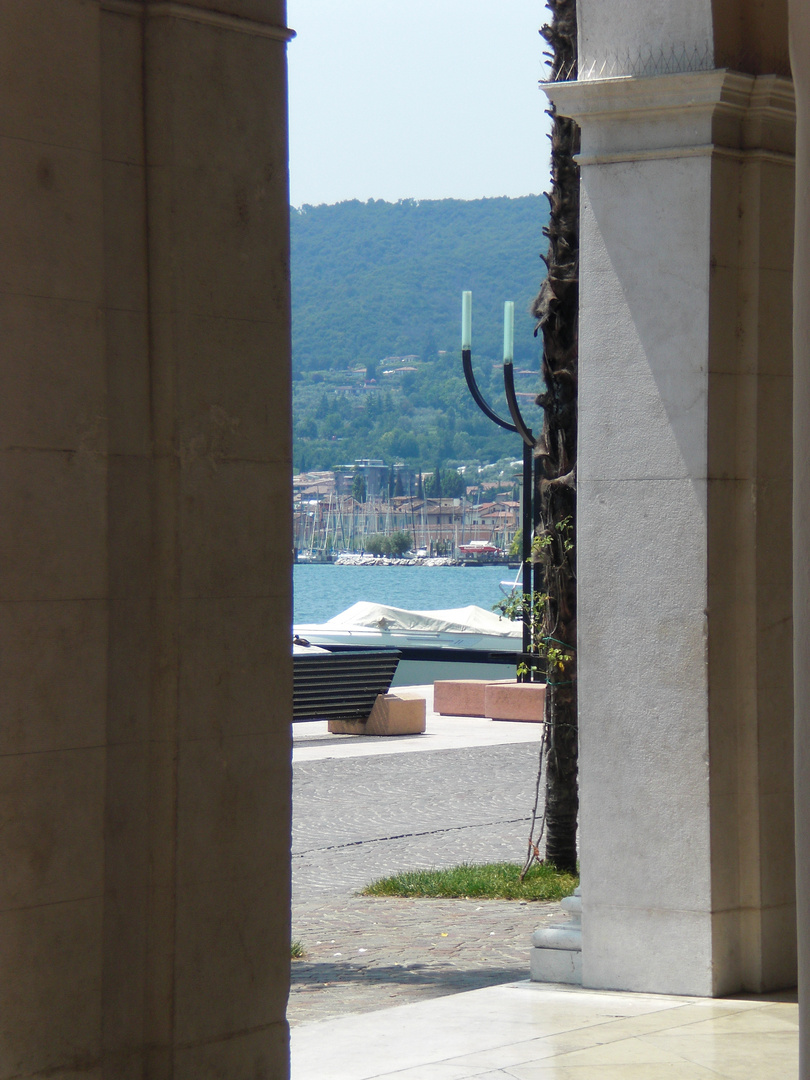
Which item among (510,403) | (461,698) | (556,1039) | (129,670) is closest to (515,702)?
(461,698)

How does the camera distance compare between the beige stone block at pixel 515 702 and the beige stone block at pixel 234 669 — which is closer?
the beige stone block at pixel 234 669

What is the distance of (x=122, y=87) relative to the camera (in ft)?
12.6

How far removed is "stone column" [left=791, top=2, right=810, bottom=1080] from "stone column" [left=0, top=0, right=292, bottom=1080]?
1906mm

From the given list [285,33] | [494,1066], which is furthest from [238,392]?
[494,1066]

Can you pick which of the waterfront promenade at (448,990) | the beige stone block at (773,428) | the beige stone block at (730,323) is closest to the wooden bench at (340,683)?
the waterfront promenade at (448,990)

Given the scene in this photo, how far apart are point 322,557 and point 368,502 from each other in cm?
928

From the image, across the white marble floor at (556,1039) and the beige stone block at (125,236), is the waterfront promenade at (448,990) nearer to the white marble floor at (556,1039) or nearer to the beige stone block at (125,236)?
the white marble floor at (556,1039)

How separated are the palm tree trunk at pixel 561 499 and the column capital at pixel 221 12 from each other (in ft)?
18.2

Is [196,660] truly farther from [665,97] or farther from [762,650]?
[665,97]

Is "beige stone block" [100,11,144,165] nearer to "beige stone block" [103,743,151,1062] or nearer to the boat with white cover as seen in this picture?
"beige stone block" [103,743,151,1062]

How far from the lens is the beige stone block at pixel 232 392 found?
3898 millimetres

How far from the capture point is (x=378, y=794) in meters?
13.8

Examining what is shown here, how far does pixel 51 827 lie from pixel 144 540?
0.81m

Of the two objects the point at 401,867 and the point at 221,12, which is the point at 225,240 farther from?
the point at 401,867
